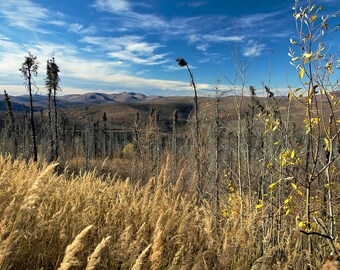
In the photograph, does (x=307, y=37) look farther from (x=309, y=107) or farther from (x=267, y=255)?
(x=267, y=255)

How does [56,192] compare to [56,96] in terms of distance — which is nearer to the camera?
[56,192]

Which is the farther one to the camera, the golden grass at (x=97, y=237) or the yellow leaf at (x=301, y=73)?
the yellow leaf at (x=301, y=73)

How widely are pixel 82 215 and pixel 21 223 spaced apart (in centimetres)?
89

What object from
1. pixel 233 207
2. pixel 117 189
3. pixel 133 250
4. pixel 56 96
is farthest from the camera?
pixel 56 96

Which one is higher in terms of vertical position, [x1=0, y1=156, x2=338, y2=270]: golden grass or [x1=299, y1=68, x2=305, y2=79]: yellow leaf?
[x1=299, y1=68, x2=305, y2=79]: yellow leaf

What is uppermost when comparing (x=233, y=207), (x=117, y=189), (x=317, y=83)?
(x=317, y=83)

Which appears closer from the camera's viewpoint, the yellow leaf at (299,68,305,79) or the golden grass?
the golden grass

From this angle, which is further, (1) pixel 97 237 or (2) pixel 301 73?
(1) pixel 97 237

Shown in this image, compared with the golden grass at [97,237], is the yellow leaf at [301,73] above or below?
above

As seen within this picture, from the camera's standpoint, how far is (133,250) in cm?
272

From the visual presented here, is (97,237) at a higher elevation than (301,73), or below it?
below

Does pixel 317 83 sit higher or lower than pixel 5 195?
higher

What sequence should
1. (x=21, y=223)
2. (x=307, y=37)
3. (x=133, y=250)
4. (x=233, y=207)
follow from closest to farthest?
(x=21, y=223) < (x=133, y=250) < (x=307, y=37) < (x=233, y=207)

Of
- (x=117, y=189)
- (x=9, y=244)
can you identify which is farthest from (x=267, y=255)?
(x=117, y=189)
